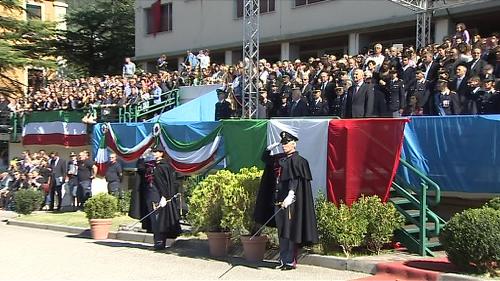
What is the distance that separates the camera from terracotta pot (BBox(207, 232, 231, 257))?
11992 mm

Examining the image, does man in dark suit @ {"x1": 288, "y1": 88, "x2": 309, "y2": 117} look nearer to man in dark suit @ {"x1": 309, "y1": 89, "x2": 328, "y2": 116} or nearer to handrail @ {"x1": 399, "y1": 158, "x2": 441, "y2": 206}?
man in dark suit @ {"x1": 309, "y1": 89, "x2": 328, "y2": 116}

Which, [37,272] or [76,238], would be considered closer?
[37,272]

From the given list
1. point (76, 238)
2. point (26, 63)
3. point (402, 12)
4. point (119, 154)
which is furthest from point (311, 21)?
point (76, 238)

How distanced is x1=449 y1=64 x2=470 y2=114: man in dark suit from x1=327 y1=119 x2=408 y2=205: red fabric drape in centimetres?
235

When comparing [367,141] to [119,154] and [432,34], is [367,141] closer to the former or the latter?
[119,154]

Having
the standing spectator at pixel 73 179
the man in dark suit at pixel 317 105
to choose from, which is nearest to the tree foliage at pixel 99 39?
the standing spectator at pixel 73 179

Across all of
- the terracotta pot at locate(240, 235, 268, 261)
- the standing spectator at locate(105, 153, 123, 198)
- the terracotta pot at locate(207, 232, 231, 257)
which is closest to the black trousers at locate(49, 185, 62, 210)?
the standing spectator at locate(105, 153, 123, 198)

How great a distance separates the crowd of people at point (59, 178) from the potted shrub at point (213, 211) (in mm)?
7905

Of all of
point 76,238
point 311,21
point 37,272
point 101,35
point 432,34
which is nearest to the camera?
point 37,272

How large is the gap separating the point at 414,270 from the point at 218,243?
157 inches

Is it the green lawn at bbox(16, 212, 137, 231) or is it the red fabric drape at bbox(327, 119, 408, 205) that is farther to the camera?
the green lawn at bbox(16, 212, 137, 231)

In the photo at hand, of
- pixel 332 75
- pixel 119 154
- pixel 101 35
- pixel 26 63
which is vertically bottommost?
pixel 119 154

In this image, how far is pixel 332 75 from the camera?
52.7 feet

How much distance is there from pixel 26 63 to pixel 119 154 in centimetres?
1512
